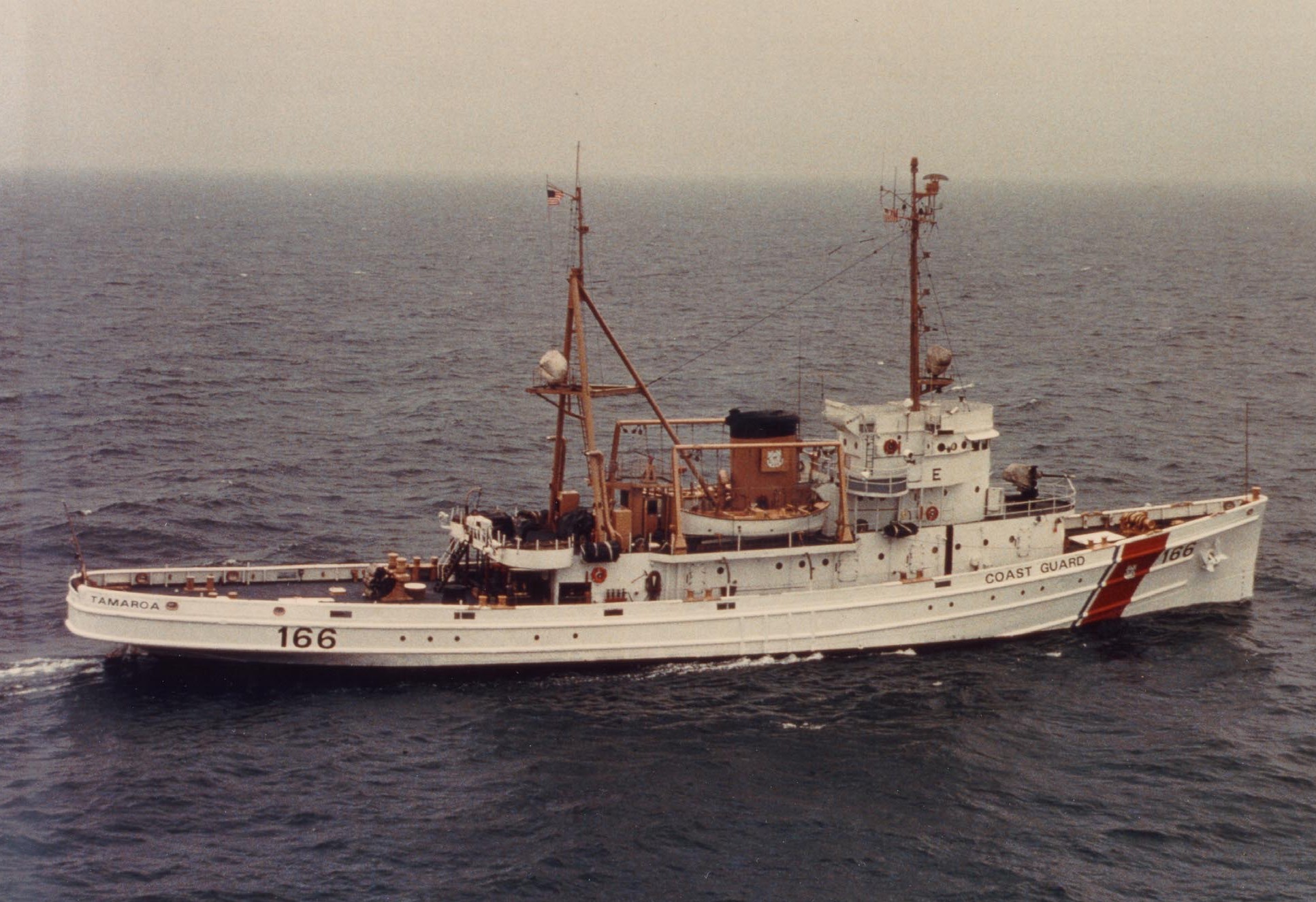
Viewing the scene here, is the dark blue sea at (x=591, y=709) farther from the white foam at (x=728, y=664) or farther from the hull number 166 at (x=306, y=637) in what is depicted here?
the hull number 166 at (x=306, y=637)

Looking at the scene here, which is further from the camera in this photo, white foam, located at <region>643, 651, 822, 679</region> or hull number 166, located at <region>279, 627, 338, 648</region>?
white foam, located at <region>643, 651, 822, 679</region>

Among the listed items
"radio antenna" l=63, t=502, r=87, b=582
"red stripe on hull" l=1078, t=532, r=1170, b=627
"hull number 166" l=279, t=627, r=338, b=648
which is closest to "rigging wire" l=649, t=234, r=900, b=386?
"red stripe on hull" l=1078, t=532, r=1170, b=627

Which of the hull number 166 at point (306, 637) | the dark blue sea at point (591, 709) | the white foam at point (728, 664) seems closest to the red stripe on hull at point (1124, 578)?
the dark blue sea at point (591, 709)

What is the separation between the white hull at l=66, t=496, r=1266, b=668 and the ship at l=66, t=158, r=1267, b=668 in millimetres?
60

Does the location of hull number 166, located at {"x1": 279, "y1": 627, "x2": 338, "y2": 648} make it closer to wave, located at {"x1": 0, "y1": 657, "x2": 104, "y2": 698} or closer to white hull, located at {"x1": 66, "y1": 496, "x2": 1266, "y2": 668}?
white hull, located at {"x1": 66, "y1": 496, "x2": 1266, "y2": 668}

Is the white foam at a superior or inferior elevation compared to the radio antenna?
inferior

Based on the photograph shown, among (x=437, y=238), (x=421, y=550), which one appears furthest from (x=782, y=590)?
(x=437, y=238)

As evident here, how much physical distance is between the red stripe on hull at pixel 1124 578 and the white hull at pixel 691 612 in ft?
0.15

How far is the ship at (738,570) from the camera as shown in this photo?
38594 millimetres

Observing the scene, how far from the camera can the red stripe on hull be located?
42938 millimetres

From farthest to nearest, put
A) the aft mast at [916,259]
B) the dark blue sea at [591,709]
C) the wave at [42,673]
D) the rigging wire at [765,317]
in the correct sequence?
the rigging wire at [765,317]
the aft mast at [916,259]
the wave at [42,673]
the dark blue sea at [591,709]

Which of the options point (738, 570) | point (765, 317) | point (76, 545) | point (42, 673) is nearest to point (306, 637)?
point (42, 673)

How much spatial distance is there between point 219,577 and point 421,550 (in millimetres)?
8451

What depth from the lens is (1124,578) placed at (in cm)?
4319
